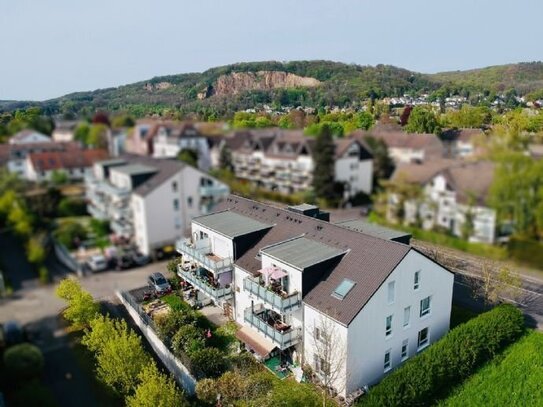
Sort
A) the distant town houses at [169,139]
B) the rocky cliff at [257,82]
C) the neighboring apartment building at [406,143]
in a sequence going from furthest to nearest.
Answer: the rocky cliff at [257,82]
the distant town houses at [169,139]
the neighboring apartment building at [406,143]

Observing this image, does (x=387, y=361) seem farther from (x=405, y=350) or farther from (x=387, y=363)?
(x=405, y=350)

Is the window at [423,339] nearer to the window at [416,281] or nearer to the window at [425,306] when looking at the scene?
the window at [425,306]

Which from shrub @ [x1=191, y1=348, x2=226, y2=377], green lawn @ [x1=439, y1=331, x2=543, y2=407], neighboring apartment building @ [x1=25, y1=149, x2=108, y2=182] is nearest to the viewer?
neighboring apartment building @ [x1=25, y1=149, x2=108, y2=182]

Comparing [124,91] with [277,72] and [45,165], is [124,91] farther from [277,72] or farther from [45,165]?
[277,72]

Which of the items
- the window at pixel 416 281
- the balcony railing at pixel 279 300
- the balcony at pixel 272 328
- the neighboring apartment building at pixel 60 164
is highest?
the neighboring apartment building at pixel 60 164

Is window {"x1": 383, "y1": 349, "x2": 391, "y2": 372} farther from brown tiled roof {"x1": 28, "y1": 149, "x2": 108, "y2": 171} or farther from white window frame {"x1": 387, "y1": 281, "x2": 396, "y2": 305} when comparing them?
brown tiled roof {"x1": 28, "y1": 149, "x2": 108, "y2": 171}

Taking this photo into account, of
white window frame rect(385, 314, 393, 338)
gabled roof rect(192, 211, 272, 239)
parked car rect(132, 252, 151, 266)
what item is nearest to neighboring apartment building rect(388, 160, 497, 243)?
parked car rect(132, 252, 151, 266)

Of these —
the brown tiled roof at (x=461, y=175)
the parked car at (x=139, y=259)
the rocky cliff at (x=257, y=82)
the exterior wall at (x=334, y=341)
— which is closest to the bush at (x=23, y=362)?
the parked car at (x=139, y=259)
